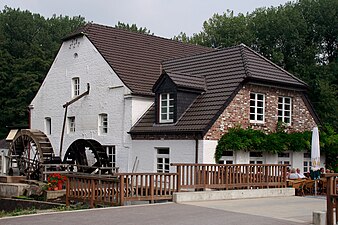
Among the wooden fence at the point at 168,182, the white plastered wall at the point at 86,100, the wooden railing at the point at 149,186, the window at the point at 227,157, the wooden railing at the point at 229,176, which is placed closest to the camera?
the wooden railing at the point at 149,186

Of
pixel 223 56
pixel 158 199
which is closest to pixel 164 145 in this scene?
pixel 223 56

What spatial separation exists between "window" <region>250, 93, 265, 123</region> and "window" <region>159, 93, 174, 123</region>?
337 cm

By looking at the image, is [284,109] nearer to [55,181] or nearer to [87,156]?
[87,156]

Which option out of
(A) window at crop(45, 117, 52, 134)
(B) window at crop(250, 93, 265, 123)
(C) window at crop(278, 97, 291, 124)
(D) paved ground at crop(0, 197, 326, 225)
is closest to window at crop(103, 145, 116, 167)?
(A) window at crop(45, 117, 52, 134)

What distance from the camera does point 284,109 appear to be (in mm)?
25688

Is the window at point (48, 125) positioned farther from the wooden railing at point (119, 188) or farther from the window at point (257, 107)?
the wooden railing at point (119, 188)

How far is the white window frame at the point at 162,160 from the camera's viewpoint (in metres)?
24.2

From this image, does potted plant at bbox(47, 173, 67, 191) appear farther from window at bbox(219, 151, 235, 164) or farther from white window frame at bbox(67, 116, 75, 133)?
white window frame at bbox(67, 116, 75, 133)

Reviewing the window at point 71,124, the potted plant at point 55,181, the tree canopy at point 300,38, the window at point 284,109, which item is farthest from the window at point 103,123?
the tree canopy at point 300,38

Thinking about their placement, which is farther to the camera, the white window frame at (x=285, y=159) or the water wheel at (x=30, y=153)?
the water wheel at (x=30, y=153)

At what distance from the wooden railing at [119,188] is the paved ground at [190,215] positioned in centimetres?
67

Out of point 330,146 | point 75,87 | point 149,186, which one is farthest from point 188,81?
point 75,87

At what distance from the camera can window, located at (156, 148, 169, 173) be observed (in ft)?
79.6

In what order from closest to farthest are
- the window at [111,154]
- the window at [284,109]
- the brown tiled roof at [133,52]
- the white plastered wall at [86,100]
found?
the window at [284,109]
the white plastered wall at [86,100]
the window at [111,154]
the brown tiled roof at [133,52]
